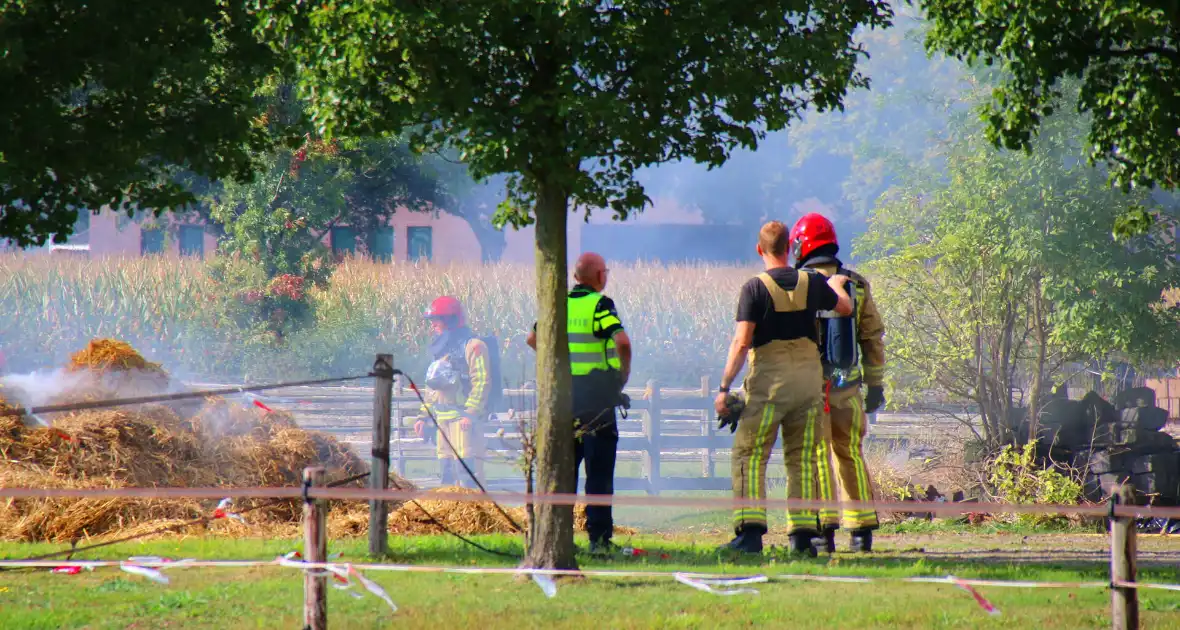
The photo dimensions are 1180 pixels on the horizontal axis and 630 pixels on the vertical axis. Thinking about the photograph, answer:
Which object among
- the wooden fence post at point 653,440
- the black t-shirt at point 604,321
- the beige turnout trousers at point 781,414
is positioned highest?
the black t-shirt at point 604,321

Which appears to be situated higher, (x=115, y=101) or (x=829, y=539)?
(x=115, y=101)

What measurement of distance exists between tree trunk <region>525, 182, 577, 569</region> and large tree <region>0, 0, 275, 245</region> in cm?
199

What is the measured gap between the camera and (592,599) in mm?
6148

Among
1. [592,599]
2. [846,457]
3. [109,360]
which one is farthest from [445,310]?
[592,599]

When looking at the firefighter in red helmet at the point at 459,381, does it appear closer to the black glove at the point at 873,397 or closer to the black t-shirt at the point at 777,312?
the black glove at the point at 873,397

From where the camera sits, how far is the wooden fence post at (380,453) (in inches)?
297

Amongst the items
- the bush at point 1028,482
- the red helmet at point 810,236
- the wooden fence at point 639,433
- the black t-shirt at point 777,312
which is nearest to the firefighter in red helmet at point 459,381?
the wooden fence at point 639,433

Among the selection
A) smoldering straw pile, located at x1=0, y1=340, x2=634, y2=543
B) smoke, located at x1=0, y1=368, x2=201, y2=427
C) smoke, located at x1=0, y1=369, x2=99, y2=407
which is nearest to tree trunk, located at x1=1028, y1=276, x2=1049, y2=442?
smoldering straw pile, located at x1=0, y1=340, x2=634, y2=543

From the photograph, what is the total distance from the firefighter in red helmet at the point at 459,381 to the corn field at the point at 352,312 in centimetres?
942

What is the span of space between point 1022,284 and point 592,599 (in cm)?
952

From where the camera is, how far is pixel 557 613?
5836 mm

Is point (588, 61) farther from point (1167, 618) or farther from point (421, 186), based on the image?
point (421, 186)

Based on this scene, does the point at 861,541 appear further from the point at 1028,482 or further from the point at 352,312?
the point at 352,312

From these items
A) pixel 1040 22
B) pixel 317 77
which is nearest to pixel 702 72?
pixel 317 77
